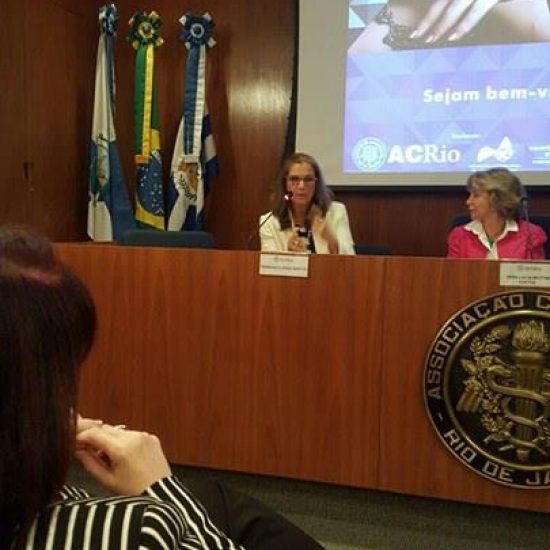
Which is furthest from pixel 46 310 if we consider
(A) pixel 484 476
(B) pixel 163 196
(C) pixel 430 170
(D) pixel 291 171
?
(B) pixel 163 196

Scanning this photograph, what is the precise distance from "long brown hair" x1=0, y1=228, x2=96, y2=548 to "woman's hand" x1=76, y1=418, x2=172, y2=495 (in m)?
0.18

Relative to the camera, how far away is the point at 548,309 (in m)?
1.64

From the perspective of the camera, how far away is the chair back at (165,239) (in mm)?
2471

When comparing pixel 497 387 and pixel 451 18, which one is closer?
pixel 497 387

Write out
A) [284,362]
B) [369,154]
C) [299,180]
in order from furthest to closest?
[369,154] → [299,180] → [284,362]

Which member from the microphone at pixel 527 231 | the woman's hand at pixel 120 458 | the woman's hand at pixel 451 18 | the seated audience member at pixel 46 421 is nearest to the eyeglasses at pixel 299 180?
the microphone at pixel 527 231

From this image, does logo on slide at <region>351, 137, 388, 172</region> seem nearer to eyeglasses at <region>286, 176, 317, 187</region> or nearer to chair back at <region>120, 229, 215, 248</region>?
eyeglasses at <region>286, 176, 317, 187</region>

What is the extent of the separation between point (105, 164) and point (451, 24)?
2.16 m

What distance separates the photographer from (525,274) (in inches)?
66.2

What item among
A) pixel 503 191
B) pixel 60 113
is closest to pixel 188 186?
pixel 60 113

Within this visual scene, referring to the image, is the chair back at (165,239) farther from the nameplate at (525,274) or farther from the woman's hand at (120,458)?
the woman's hand at (120,458)

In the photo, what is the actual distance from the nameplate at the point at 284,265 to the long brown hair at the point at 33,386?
1323 mm

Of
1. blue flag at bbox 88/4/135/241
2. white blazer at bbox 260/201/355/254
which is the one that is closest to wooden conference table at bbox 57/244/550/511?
white blazer at bbox 260/201/355/254

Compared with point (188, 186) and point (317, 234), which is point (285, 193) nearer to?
point (317, 234)
